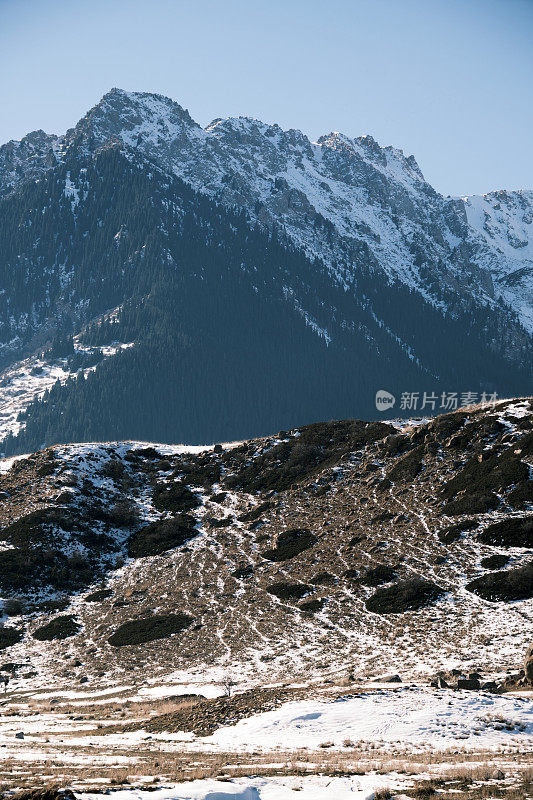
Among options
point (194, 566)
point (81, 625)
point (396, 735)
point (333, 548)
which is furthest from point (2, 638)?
point (396, 735)

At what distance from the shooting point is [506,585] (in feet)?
156

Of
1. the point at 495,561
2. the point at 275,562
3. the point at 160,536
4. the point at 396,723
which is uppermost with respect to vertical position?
the point at 495,561

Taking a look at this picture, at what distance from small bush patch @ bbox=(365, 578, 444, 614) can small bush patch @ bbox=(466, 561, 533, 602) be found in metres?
2.99

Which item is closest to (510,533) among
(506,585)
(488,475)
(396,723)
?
(506,585)

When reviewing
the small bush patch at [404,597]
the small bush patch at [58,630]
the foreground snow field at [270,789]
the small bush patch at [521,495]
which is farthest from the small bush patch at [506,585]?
the small bush patch at [58,630]

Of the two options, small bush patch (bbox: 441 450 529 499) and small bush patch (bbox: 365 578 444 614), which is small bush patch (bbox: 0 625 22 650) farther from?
small bush patch (bbox: 441 450 529 499)

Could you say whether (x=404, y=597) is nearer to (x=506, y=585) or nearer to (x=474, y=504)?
(x=506, y=585)

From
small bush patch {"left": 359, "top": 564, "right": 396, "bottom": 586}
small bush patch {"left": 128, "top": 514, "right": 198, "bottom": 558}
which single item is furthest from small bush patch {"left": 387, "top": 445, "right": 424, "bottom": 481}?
small bush patch {"left": 128, "top": 514, "right": 198, "bottom": 558}

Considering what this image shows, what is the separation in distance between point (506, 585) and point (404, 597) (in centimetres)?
773

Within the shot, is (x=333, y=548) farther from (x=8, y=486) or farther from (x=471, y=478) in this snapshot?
(x=8, y=486)

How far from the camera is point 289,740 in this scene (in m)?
26.1

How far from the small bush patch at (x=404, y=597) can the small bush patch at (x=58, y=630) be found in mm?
26537

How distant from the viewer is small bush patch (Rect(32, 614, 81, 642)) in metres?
55.5

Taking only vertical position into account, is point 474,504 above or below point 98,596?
above
